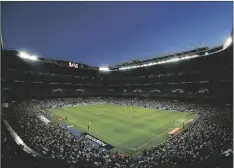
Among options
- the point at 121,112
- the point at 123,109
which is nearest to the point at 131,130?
the point at 121,112

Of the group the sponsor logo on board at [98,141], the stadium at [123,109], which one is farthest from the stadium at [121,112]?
the stadium at [123,109]

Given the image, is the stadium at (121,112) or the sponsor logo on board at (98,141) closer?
the stadium at (121,112)

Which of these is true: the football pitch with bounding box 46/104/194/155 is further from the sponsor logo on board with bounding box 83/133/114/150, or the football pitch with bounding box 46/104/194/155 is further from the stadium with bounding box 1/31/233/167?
the sponsor logo on board with bounding box 83/133/114/150

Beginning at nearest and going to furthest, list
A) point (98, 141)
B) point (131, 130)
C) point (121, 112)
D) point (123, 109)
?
point (98, 141) → point (131, 130) → point (121, 112) → point (123, 109)

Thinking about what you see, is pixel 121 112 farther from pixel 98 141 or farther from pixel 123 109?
pixel 98 141

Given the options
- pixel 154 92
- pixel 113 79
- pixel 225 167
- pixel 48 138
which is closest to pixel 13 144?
pixel 48 138

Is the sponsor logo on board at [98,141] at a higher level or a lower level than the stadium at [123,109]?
lower

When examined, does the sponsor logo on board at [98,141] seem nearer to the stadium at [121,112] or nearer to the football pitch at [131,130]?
the stadium at [121,112]

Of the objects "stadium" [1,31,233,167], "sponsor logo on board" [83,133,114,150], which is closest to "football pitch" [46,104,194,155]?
"stadium" [1,31,233,167]
